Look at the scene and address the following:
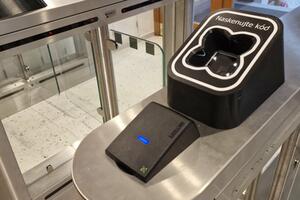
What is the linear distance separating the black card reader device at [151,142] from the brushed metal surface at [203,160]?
0.03 feet

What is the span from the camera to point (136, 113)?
468 millimetres

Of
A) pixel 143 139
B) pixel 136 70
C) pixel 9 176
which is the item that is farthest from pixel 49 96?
pixel 143 139

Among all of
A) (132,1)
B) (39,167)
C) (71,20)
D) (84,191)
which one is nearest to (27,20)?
(71,20)

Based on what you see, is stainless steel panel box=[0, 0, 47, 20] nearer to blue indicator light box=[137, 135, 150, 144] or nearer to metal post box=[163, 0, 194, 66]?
blue indicator light box=[137, 135, 150, 144]

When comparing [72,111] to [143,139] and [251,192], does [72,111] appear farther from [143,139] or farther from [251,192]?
[143,139]

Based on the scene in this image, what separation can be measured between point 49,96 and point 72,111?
22 cm

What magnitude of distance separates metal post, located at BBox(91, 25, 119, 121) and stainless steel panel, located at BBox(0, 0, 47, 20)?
0.26 m

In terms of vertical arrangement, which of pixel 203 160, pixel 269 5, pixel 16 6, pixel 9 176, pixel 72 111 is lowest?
pixel 72 111

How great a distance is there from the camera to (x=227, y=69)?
44 cm

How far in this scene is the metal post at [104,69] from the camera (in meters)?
1.00

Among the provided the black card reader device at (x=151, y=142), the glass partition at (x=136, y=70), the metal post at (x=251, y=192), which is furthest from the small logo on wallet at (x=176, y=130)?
Result: the glass partition at (x=136, y=70)

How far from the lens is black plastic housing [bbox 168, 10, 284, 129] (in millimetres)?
418

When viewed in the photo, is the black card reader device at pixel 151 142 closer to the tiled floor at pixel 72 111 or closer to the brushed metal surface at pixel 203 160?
the brushed metal surface at pixel 203 160

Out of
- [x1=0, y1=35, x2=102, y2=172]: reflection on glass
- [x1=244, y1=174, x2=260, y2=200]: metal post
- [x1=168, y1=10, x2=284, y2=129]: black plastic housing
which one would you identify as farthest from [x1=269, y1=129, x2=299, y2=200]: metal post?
[x1=0, y1=35, x2=102, y2=172]: reflection on glass
